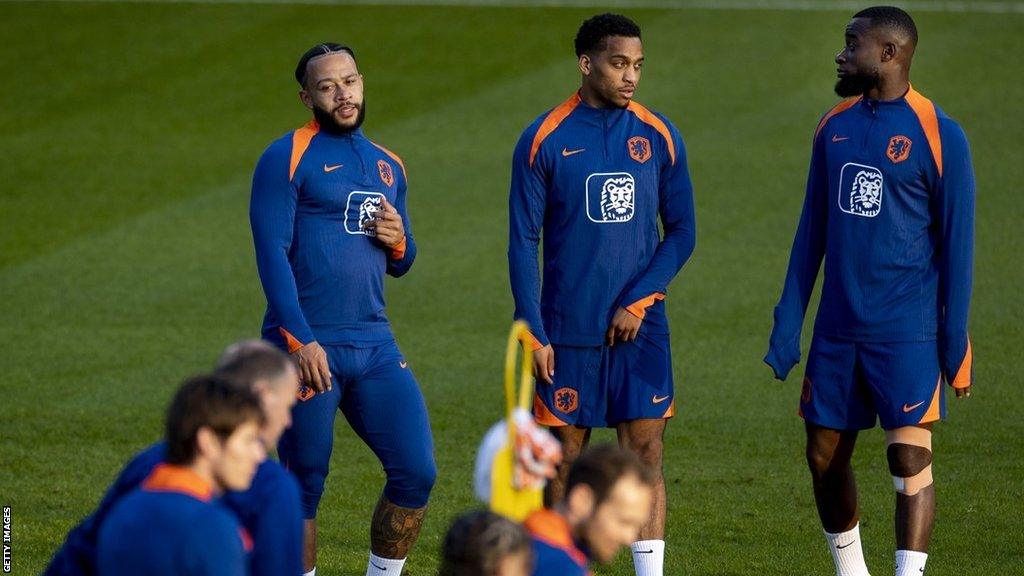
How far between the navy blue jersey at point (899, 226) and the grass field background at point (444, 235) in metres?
1.34

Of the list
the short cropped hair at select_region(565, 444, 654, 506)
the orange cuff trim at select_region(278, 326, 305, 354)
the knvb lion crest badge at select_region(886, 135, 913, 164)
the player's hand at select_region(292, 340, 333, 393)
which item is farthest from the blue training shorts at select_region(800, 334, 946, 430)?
the short cropped hair at select_region(565, 444, 654, 506)

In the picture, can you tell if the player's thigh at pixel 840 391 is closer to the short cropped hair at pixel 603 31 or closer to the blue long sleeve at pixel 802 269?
the blue long sleeve at pixel 802 269

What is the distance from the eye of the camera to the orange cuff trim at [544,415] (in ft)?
20.9

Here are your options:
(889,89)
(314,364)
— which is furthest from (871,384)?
(314,364)

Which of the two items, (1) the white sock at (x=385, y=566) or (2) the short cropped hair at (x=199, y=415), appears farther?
(1) the white sock at (x=385, y=566)

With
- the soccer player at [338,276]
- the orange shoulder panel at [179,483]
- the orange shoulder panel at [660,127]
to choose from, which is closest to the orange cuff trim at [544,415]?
the soccer player at [338,276]

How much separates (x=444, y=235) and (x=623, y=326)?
26.2 ft

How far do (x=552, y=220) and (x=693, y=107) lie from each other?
39.2 ft

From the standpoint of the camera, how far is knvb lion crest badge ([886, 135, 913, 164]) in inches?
240

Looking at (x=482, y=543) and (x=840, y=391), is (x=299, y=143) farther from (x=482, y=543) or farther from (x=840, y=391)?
(x=482, y=543)

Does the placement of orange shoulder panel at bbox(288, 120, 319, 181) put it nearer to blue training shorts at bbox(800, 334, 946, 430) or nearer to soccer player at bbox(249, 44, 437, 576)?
soccer player at bbox(249, 44, 437, 576)

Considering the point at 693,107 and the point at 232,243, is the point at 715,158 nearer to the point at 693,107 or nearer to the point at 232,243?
the point at 693,107

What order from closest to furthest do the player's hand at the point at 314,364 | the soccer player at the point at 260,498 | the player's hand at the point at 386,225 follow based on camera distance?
the soccer player at the point at 260,498 < the player's hand at the point at 314,364 < the player's hand at the point at 386,225

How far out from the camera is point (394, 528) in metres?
6.28
